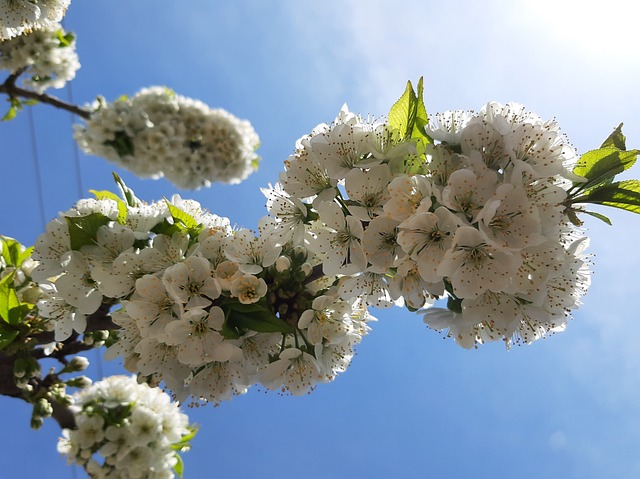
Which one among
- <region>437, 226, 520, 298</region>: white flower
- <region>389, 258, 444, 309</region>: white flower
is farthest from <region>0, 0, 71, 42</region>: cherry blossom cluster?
<region>437, 226, 520, 298</region>: white flower

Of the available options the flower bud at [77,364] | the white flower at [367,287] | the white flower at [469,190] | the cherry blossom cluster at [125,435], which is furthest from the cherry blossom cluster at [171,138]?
the white flower at [469,190]

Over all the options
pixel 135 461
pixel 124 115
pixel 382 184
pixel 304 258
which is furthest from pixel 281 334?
pixel 124 115

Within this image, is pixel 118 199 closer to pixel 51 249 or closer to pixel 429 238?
pixel 51 249

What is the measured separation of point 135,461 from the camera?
→ 2533 millimetres

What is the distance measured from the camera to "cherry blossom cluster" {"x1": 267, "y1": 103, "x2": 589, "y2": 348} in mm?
1065

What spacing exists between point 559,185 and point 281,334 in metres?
0.80

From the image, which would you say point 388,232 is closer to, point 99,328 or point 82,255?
point 82,255

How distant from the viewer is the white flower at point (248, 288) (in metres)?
1.24

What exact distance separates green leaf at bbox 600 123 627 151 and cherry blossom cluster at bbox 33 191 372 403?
772 millimetres

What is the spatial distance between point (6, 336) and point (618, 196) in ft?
6.08

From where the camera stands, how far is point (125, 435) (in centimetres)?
257

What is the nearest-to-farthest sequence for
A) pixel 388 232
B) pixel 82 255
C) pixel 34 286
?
pixel 388 232 < pixel 82 255 < pixel 34 286

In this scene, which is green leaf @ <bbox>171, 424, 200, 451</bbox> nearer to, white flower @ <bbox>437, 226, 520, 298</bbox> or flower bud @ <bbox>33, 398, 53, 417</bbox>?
flower bud @ <bbox>33, 398, 53, 417</bbox>

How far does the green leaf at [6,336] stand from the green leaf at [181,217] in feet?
2.39
